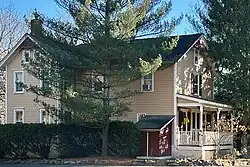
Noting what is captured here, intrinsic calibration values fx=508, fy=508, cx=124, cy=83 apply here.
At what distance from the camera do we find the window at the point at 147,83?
3269 cm

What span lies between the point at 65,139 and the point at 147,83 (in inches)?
254

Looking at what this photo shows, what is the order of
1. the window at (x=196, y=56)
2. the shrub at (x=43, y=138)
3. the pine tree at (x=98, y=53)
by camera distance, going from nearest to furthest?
1. the pine tree at (x=98, y=53)
2. the shrub at (x=43, y=138)
3. the window at (x=196, y=56)

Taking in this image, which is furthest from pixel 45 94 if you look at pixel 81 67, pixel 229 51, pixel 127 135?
pixel 229 51

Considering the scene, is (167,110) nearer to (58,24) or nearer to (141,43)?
(141,43)

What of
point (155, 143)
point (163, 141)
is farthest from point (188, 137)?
point (155, 143)

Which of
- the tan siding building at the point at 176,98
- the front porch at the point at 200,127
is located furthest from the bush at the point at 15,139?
the front porch at the point at 200,127

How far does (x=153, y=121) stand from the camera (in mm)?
30828

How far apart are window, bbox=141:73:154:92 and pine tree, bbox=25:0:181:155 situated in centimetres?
343

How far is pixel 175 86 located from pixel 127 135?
179 inches

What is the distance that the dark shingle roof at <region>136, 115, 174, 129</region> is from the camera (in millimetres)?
29938

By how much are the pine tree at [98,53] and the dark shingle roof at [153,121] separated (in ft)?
7.45

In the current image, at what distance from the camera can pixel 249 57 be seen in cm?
3334

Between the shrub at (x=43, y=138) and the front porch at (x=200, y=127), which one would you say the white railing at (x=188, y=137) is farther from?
the shrub at (x=43, y=138)

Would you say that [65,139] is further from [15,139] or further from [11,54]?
[11,54]
